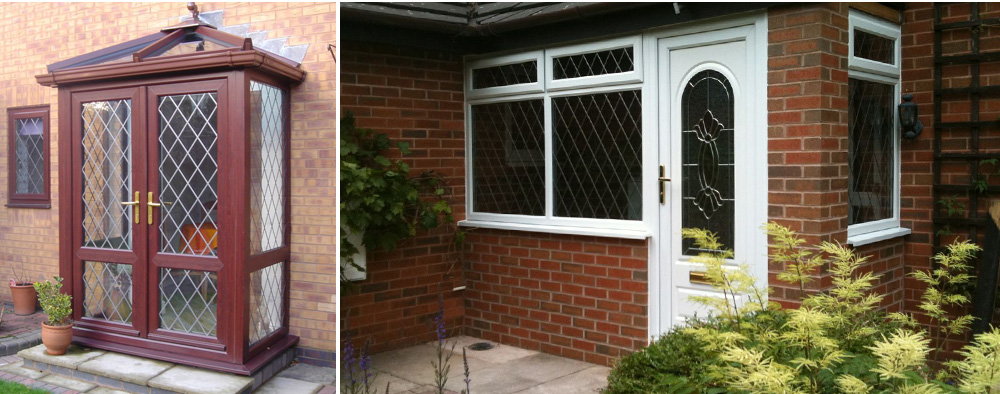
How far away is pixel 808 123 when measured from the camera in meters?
4.20

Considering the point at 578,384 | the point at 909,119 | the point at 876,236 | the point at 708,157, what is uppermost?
the point at 909,119

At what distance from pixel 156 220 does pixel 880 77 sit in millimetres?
3943

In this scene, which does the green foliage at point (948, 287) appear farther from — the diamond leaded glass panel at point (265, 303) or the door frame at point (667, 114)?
the diamond leaded glass panel at point (265, 303)

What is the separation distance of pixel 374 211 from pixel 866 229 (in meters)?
2.83

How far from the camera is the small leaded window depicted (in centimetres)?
289

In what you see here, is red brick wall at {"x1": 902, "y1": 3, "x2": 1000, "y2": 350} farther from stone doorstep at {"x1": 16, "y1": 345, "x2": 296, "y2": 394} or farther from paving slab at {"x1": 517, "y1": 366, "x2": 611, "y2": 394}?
stone doorstep at {"x1": 16, "y1": 345, "x2": 296, "y2": 394}

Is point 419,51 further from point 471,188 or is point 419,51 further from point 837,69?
point 837,69

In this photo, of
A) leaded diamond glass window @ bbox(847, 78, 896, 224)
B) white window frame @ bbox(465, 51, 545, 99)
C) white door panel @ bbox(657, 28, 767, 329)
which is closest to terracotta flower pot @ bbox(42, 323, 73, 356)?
white door panel @ bbox(657, 28, 767, 329)

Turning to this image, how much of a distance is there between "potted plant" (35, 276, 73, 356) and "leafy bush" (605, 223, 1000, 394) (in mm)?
2005

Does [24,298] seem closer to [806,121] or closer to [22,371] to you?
[22,371]

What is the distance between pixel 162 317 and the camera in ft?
9.50

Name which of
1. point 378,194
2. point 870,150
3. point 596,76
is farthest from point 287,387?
point 870,150

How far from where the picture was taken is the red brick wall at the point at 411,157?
525cm

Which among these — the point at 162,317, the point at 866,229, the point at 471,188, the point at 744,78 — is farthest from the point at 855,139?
the point at 162,317
